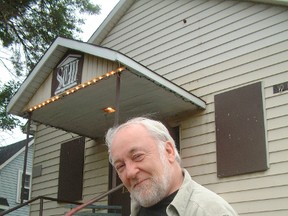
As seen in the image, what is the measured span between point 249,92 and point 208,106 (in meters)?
0.85

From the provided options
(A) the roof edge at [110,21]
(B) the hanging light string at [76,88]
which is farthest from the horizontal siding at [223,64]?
(B) the hanging light string at [76,88]

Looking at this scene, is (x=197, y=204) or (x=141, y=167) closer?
(x=197, y=204)

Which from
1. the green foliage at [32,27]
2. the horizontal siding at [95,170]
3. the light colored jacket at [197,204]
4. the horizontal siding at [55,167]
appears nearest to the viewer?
the light colored jacket at [197,204]

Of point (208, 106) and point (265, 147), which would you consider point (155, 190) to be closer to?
point (265, 147)

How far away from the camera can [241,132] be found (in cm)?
745

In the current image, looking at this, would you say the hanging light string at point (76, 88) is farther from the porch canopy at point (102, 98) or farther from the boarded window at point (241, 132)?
the boarded window at point (241, 132)

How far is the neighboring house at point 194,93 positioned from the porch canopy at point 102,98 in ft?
0.06

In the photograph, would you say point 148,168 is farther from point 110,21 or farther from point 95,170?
point 110,21

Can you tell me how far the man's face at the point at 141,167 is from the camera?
2139 mm

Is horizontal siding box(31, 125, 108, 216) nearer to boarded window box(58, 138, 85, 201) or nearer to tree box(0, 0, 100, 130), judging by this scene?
boarded window box(58, 138, 85, 201)

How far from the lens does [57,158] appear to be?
36.5 feet

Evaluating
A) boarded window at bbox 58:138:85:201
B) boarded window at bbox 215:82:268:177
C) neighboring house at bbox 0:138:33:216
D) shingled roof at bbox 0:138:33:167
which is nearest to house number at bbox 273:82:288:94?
boarded window at bbox 215:82:268:177

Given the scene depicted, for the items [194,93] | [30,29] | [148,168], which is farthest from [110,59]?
[30,29]

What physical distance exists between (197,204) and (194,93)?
6663mm
